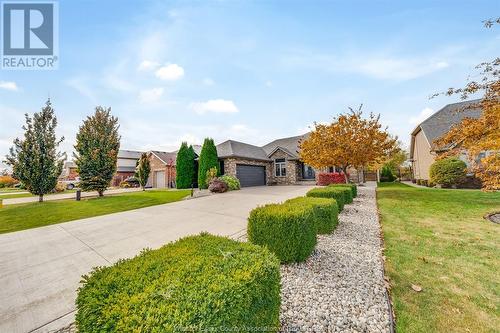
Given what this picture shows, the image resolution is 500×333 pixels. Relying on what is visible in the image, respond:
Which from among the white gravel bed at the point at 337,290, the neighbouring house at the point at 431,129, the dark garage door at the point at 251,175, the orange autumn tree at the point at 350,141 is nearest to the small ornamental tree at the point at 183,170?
the dark garage door at the point at 251,175

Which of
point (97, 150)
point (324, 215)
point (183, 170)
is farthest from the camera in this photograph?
point (183, 170)

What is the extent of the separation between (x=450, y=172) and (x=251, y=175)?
625 inches

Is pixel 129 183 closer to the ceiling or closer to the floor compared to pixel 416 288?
closer to the ceiling

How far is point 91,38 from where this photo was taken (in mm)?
7465

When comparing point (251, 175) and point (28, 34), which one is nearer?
point (28, 34)

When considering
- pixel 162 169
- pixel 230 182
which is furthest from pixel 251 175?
pixel 162 169

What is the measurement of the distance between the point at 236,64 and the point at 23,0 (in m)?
7.11

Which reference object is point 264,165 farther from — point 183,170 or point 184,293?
point 184,293

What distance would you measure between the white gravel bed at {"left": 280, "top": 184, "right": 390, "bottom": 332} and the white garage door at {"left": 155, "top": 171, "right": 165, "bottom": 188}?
Answer: 2380cm

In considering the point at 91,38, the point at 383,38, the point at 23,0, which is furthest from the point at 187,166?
the point at 383,38

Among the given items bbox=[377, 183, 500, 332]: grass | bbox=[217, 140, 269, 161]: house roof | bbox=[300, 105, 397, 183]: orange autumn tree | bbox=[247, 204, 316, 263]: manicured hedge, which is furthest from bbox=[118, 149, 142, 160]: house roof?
bbox=[377, 183, 500, 332]: grass

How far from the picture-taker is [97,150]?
13.8 metres

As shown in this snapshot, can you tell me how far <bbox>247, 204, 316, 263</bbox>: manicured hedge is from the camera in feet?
11.8

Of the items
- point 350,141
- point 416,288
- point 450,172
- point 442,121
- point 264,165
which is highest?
point 442,121
